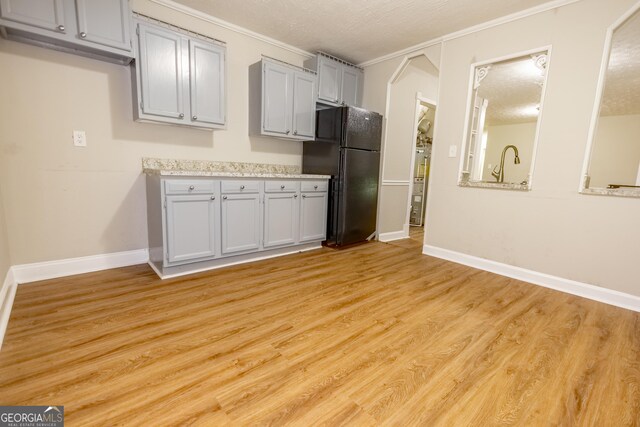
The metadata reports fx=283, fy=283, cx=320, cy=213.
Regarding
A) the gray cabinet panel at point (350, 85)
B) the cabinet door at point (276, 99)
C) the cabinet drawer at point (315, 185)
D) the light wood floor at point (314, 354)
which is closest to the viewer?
the light wood floor at point (314, 354)

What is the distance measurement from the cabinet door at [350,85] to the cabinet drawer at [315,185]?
50.7 inches

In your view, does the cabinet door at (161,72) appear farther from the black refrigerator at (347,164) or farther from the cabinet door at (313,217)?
the black refrigerator at (347,164)

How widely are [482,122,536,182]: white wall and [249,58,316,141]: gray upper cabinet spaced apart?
2048 mm

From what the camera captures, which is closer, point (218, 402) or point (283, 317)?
point (218, 402)

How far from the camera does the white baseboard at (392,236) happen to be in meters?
4.14

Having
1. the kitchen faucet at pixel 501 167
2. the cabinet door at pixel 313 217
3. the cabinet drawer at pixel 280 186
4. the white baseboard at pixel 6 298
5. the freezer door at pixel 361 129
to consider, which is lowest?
the white baseboard at pixel 6 298

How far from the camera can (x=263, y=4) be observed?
2.66m

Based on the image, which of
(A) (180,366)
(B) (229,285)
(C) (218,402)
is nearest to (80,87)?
(B) (229,285)

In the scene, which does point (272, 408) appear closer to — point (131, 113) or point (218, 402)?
point (218, 402)

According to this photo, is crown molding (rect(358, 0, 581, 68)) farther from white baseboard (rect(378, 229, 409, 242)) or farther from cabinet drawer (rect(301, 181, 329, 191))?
white baseboard (rect(378, 229, 409, 242))

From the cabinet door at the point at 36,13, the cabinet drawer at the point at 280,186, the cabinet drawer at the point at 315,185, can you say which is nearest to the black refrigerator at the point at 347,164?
the cabinet drawer at the point at 315,185

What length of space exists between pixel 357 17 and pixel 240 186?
2.05 m

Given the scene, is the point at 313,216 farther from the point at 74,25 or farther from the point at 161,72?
the point at 74,25

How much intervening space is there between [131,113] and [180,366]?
2.32m
